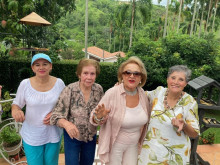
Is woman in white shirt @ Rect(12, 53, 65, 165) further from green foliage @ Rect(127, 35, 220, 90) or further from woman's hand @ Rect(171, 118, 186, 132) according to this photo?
green foliage @ Rect(127, 35, 220, 90)

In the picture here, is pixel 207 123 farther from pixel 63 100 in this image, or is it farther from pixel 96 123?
pixel 63 100

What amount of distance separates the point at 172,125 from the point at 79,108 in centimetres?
100

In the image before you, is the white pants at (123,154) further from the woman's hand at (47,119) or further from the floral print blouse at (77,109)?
the woman's hand at (47,119)

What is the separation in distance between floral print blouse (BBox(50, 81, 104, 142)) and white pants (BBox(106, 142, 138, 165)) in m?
0.32

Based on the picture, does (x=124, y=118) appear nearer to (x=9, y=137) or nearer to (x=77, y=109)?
(x=77, y=109)

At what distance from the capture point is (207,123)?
2633mm

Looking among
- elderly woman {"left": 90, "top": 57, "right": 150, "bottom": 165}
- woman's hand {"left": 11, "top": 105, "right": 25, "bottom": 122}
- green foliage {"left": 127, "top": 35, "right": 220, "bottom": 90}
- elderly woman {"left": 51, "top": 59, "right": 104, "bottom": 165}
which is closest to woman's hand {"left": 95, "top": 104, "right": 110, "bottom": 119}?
elderly woman {"left": 90, "top": 57, "right": 150, "bottom": 165}

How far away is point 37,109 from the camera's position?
1.79m

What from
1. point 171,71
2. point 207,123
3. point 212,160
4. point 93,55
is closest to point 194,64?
point 212,160

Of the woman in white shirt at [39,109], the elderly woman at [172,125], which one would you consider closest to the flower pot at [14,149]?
the woman in white shirt at [39,109]

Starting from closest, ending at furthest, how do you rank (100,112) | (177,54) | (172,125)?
(100,112)
(172,125)
(177,54)

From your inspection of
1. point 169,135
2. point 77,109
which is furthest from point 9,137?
point 169,135

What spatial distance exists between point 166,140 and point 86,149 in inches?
36.2

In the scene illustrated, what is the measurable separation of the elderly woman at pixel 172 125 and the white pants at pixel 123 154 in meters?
0.16
